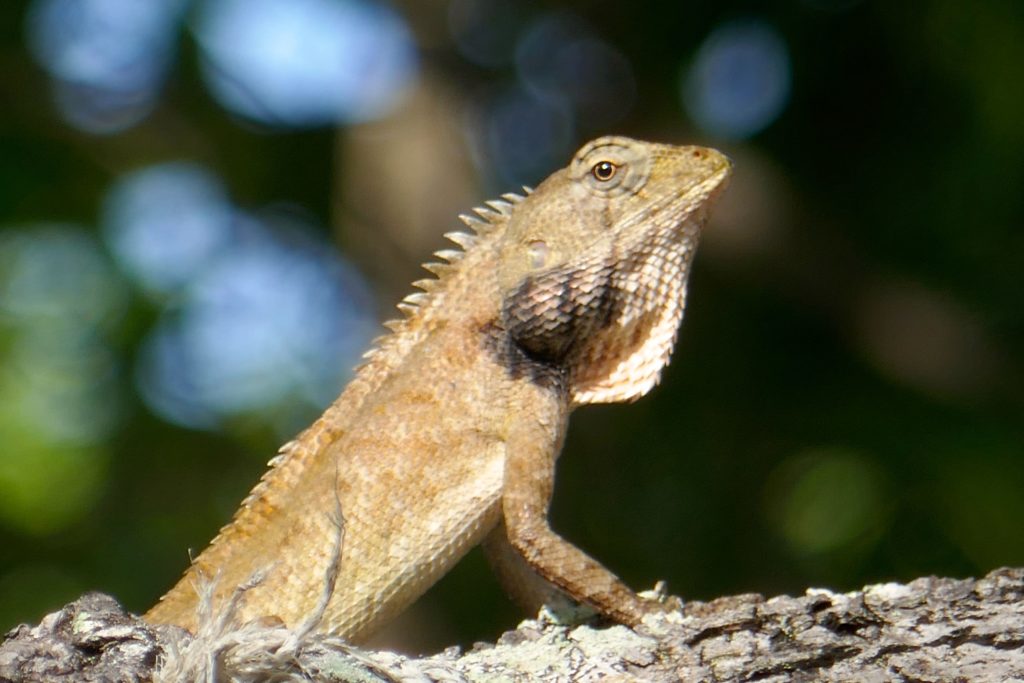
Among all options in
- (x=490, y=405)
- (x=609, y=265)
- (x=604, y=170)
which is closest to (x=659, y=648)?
(x=490, y=405)

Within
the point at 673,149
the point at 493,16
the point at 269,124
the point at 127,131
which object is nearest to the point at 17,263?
the point at 127,131

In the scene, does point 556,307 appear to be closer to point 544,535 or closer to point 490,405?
point 490,405

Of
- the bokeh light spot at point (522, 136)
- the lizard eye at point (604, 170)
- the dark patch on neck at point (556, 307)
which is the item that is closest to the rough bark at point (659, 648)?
the dark patch on neck at point (556, 307)

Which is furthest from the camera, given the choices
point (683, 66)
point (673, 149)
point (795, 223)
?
point (683, 66)

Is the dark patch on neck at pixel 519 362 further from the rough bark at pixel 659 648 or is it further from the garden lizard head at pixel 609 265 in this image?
the rough bark at pixel 659 648

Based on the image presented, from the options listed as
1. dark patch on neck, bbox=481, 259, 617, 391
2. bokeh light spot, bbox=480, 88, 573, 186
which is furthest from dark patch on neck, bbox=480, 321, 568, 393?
bokeh light spot, bbox=480, 88, 573, 186

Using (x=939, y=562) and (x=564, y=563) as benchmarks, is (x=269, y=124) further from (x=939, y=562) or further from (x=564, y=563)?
(x=564, y=563)
